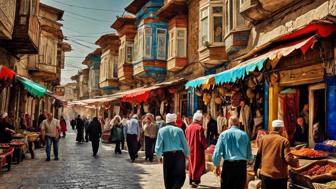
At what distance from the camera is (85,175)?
1047 centimetres

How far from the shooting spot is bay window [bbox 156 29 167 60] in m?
24.3

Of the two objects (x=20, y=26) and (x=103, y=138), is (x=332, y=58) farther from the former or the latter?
(x=103, y=138)

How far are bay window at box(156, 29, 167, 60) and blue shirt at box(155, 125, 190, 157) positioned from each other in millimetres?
17156

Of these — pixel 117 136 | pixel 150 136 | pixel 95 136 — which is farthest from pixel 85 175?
pixel 117 136

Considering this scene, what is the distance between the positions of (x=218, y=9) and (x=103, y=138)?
11.8 metres

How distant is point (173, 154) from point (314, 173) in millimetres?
2732

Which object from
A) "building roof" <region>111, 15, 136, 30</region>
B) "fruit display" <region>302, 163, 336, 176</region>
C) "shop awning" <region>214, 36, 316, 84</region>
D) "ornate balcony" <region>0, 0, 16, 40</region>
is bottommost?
"fruit display" <region>302, 163, 336, 176</region>

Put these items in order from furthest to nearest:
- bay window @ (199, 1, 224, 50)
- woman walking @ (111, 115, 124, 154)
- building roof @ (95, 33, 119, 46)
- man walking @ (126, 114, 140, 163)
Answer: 1. building roof @ (95, 33, 119, 46)
2. woman walking @ (111, 115, 124, 154)
3. bay window @ (199, 1, 224, 50)
4. man walking @ (126, 114, 140, 163)

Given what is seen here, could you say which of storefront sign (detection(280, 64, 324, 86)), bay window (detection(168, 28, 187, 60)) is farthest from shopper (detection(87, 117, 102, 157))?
storefront sign (detection(280, 64, 324, 86))

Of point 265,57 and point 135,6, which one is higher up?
point 135,6

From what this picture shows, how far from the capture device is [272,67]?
10609 mm

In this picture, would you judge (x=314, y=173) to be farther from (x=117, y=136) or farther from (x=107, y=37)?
(x=107, y=37)

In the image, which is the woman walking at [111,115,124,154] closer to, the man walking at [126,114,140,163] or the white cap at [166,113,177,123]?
the man walking at [126,114,140,163]

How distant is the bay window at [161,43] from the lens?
2428 cm
